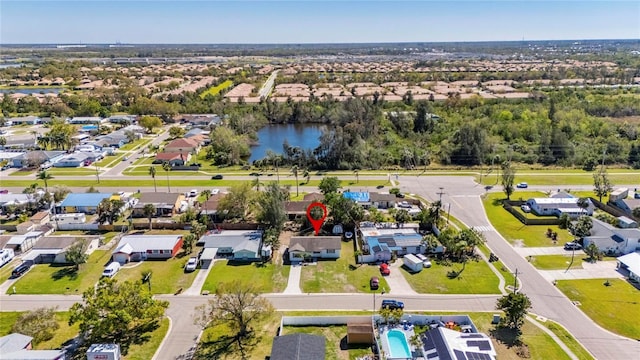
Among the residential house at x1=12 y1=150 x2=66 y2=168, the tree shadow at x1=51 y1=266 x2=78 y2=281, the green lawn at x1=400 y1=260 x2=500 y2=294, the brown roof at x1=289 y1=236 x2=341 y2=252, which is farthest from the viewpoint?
the residential house at x1=12 y1=150 x2=66 y2=168

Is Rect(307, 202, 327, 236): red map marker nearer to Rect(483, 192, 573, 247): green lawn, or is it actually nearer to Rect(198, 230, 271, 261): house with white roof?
Rect(198, 230, 271, 261): house with white roof

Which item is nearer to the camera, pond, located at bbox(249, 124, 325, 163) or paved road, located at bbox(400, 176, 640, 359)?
paved road, located at bbox(400, 176, 640, 359)

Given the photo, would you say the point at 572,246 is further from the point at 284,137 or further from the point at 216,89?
the point at 216,89

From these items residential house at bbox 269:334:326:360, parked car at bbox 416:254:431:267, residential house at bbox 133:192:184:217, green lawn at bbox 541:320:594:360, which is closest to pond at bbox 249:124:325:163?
residential house at bbox 133:192:184:217

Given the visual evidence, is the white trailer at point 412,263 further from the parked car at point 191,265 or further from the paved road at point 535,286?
the parked car at point 191,265

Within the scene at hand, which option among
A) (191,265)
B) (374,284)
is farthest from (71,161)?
(374,284)

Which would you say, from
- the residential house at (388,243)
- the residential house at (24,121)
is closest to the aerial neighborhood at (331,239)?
the residential house at (388,243)
